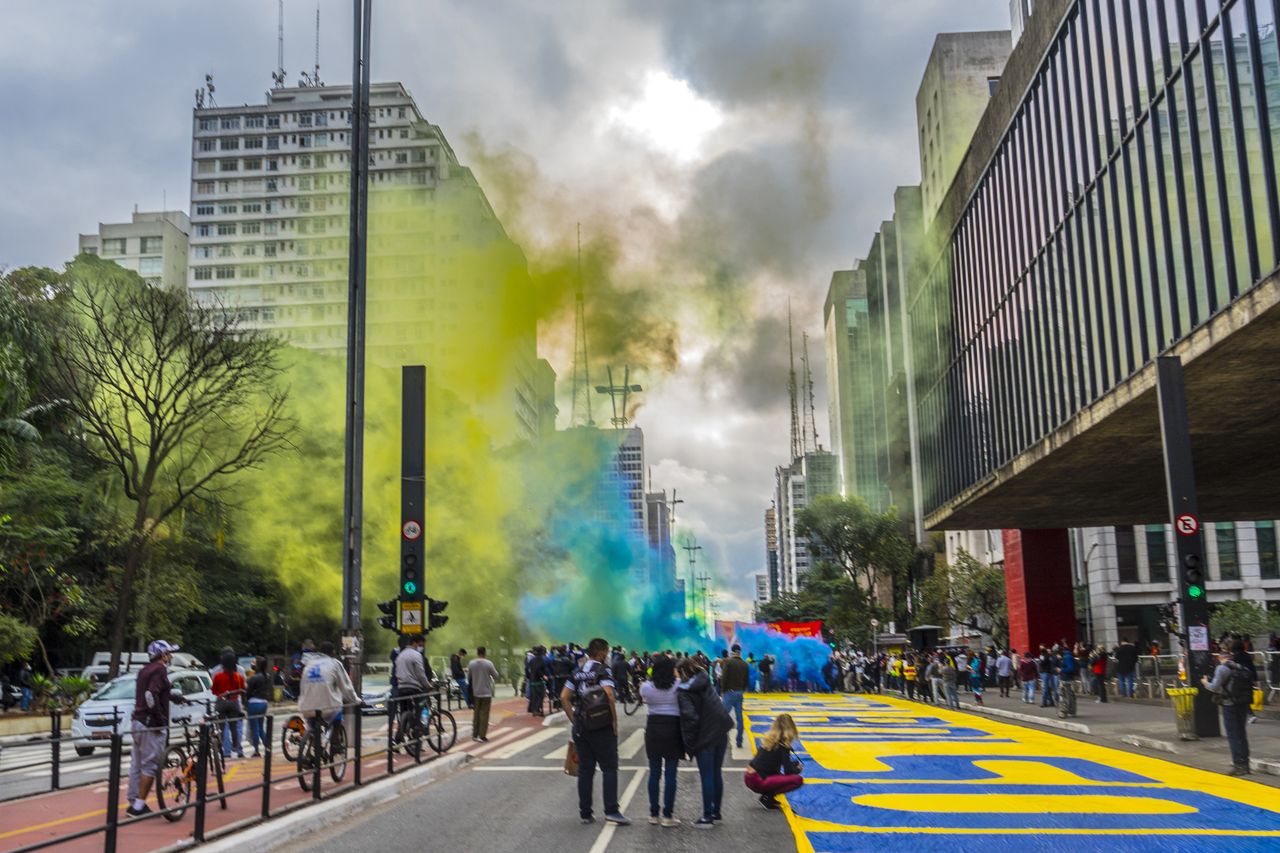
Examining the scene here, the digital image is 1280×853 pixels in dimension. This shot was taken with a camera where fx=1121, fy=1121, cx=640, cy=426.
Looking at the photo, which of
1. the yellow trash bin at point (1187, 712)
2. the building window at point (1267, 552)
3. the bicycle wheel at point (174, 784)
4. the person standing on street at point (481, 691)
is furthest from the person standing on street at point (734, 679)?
the building window at point (1267, 552)

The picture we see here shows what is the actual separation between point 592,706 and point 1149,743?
1244cm

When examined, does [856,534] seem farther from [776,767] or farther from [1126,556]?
[776,767]

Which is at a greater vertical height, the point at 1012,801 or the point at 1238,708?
the point at 1238,708

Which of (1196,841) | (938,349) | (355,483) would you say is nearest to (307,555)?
(938,349)

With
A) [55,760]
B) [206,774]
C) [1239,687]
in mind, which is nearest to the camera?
[206,774]

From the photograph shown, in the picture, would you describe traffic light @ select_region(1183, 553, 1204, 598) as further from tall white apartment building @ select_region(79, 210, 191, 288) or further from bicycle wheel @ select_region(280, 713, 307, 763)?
tall white apartment building @ select_region(79, 210, 191, 288)

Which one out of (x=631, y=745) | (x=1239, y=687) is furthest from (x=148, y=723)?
(x=1239, y=687)

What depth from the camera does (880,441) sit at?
4904 inches

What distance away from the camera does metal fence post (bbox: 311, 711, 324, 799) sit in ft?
39.3

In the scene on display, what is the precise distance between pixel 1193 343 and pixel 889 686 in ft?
97.1

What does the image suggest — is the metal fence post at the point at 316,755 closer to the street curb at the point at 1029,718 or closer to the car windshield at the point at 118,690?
the car windshield at the point at 118,690

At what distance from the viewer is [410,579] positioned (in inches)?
802

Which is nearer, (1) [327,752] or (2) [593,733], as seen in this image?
(2) [593,733]

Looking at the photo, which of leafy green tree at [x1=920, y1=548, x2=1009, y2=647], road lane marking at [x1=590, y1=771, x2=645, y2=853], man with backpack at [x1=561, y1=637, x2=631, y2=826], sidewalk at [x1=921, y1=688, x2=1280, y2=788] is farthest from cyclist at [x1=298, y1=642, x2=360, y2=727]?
leafy green tree at [x1=920, y1=548, x2=1009, y2=647]
